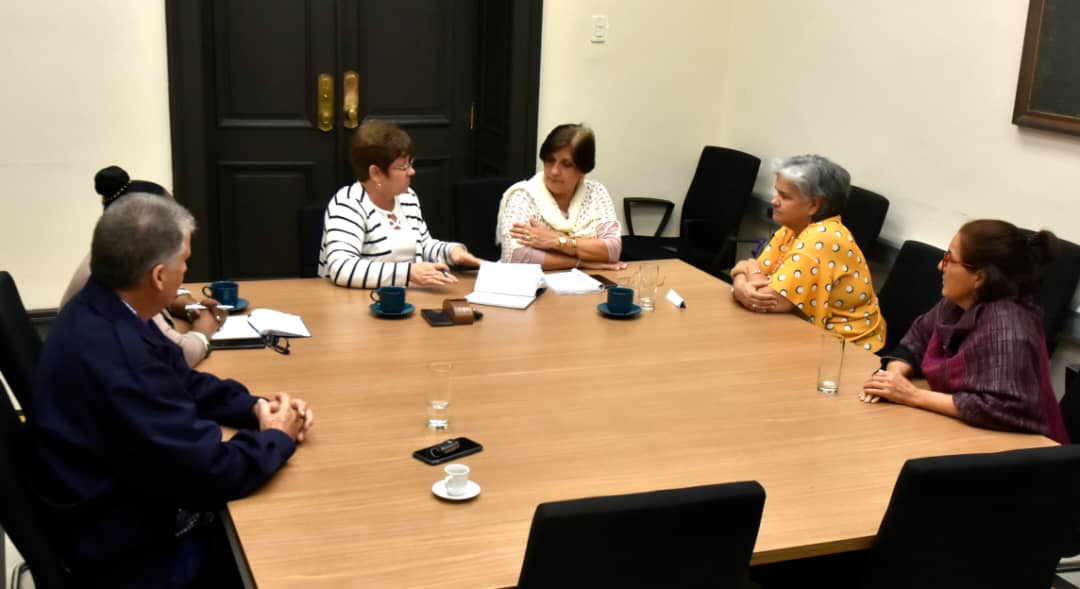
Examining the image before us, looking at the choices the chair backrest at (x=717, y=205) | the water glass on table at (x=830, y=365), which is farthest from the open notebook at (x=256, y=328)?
the chair backrest at (x=717, y=205)

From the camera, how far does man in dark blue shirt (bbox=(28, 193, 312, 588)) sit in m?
1.92

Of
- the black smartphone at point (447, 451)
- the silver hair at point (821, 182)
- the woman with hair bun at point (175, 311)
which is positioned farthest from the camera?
the silver hair at point (821, 182)

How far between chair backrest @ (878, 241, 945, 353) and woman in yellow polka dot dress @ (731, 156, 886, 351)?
0.63 feet

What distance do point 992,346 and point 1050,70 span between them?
5.26 feet

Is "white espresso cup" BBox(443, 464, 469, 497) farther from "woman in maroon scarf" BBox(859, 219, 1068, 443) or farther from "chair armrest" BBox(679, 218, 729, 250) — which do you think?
"chair armrest" BBox(679, 218, 729, 250)

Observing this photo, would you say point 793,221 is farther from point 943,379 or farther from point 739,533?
point 739,533

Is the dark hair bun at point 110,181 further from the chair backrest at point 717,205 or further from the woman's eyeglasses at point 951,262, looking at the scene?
the chair backrest at point 717,205

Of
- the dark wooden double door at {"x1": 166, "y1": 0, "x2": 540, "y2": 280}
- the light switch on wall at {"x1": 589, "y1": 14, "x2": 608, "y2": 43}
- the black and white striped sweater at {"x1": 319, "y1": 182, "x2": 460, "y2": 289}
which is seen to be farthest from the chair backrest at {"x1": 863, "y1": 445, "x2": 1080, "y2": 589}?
the light switch on wall at {"x1": 589, "y1": 14, "x2": 608, "y2": 43}

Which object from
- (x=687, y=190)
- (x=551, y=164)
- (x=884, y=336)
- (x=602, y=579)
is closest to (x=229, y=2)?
(x=551, y=164)

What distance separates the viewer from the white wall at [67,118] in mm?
4582

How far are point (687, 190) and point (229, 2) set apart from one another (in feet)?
8.20

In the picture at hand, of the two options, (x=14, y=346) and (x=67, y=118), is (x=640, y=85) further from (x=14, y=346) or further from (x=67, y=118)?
(x=14, y=346)

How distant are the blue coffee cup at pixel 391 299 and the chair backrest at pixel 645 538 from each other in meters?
1.58

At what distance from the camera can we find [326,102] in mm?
5312
